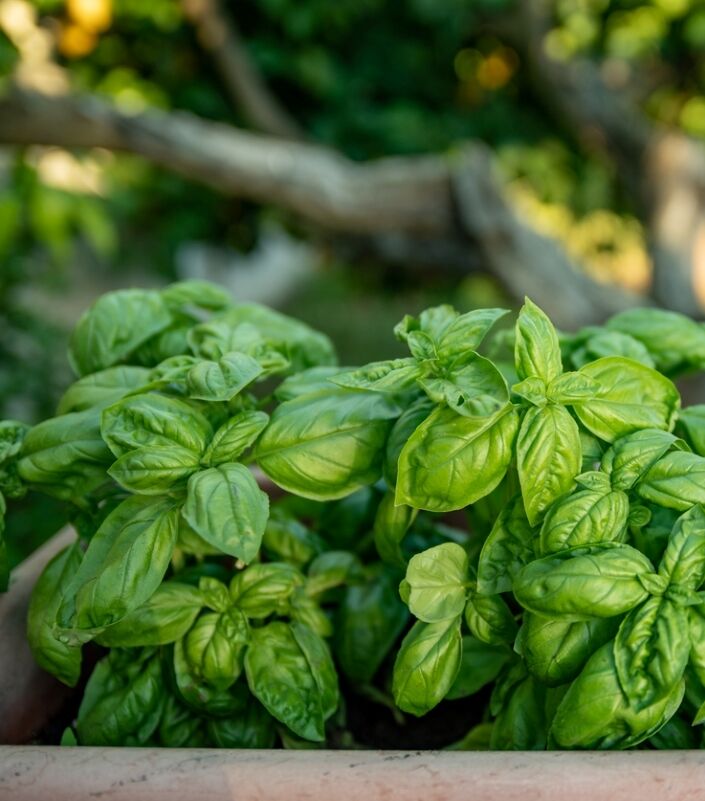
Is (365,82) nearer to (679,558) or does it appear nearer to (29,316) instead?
(29,316)

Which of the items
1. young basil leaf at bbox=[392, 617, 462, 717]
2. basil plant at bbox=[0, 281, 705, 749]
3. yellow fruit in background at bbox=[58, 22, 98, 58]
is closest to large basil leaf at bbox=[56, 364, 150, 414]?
basil plant at bbox=[0, 281, 705, 749]

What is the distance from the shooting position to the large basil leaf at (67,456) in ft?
1.86

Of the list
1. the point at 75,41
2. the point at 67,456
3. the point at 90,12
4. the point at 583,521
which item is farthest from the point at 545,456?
the point at 75,41

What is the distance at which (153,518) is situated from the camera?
1.76 feet

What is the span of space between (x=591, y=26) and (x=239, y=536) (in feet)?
7.70

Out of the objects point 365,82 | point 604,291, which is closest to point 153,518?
point 604,291

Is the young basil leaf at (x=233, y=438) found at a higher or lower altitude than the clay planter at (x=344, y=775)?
higher

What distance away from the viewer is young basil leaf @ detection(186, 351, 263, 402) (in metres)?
0.54

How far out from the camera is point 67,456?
1.86 ft

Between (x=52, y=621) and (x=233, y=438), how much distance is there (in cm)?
15

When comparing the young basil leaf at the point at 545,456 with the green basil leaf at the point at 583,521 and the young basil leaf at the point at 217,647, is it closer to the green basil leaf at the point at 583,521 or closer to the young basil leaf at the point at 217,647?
the green basil leaf at the point at 583,521

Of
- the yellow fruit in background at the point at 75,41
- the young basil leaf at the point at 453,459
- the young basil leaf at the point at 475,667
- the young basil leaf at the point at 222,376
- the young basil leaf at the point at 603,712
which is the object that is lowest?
the young basil leaf at the point at 475,667

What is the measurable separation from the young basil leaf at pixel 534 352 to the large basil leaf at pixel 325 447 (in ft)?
0.28

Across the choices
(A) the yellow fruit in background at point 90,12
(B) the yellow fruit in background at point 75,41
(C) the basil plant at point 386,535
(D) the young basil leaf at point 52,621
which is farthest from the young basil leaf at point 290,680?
(B) the yellow fruit in background at point 75,41
